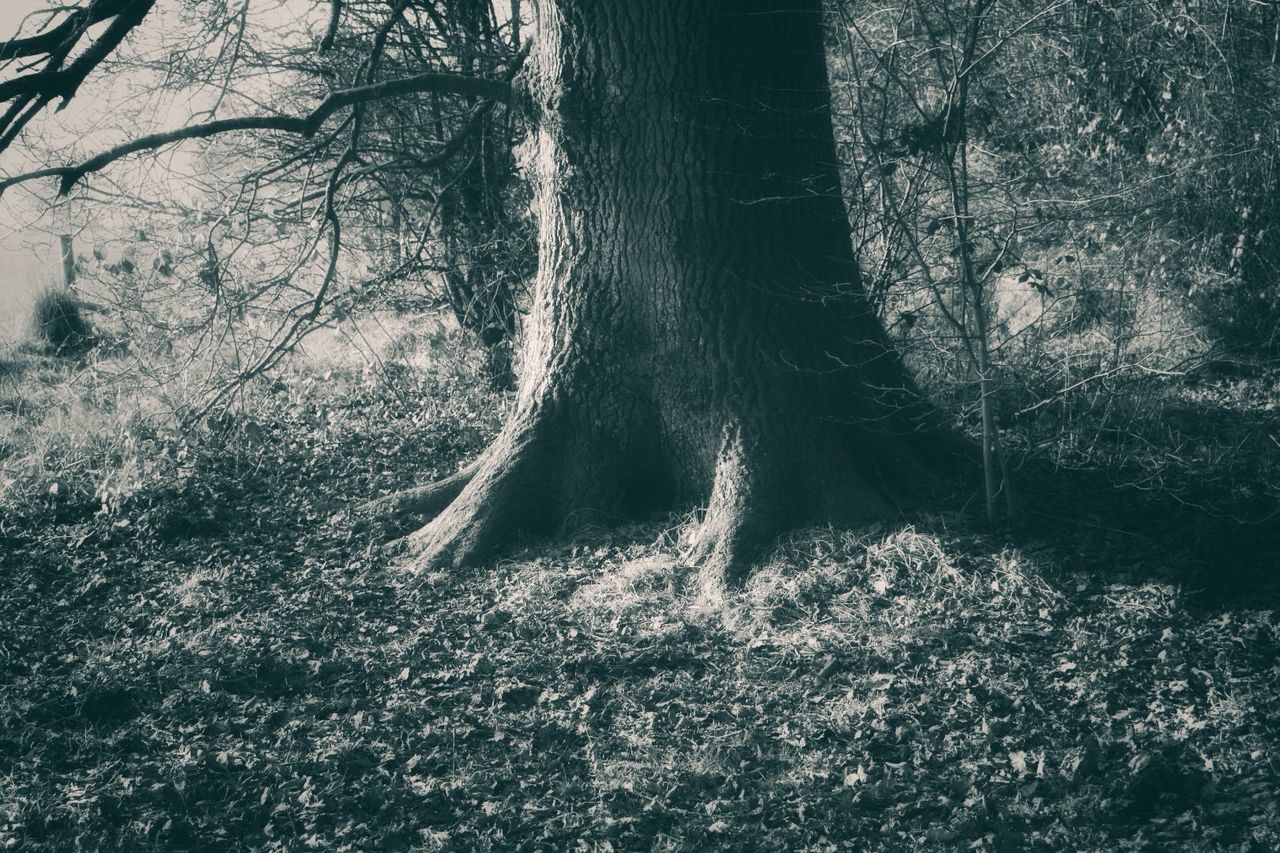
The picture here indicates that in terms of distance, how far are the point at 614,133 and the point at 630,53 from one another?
1.34 feet

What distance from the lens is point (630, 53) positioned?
17.9 ft

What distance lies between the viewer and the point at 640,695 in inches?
176

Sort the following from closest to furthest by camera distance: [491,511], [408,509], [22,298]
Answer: [491,511], [408,509], [22,298]

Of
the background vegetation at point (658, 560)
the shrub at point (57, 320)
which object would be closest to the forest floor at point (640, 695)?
the background vegetation at point (658, 560)

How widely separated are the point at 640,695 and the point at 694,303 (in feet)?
6.89

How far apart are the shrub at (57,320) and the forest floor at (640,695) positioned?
678cm

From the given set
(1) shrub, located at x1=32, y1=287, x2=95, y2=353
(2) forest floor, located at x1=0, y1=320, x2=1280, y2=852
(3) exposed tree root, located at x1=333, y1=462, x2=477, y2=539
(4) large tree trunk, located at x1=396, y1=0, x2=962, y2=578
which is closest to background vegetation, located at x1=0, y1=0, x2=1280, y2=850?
(2) forest floor, located at x1=0, y1=320, x2=1280, y2=852

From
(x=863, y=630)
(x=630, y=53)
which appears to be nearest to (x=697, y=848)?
(x=863, y=630)

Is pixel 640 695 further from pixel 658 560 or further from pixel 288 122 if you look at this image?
pixel 288 122

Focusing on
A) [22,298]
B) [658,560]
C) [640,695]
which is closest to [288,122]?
[658,560]

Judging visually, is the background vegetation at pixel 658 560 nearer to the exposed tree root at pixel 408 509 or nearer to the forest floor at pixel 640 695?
the forest floor at pixel 640 695

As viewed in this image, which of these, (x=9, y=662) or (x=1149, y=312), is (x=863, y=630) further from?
(x=1149, y=312)

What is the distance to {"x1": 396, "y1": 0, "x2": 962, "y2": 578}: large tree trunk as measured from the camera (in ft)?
17.9

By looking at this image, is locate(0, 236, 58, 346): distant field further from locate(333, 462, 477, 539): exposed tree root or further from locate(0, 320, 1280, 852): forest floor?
locate(333, 462, 477, 539): exposed tree root
